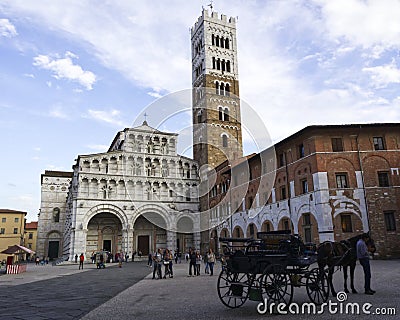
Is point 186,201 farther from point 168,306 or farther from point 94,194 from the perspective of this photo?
point 168,306

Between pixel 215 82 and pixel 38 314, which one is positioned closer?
pixel 38 314

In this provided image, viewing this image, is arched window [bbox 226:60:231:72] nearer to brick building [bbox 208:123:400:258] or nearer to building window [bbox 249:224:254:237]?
brick building [bbox 208:123:400:258]

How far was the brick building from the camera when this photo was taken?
2198 cm

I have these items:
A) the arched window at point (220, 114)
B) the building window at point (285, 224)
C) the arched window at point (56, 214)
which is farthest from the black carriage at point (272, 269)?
the arched window at point (56, 214)

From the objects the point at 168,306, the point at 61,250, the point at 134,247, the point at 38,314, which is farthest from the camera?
the point at 61,250

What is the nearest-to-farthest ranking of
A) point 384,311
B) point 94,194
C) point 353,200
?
point 384,311 → point 353,200 → point 94,194

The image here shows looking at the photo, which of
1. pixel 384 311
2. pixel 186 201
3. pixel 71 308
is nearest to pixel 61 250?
pixel 186 201

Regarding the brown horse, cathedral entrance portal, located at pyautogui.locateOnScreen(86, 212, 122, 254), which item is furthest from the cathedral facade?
the brown horse

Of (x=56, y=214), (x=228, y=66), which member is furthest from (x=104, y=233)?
(x=228, y=66)

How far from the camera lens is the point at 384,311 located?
6906 mm

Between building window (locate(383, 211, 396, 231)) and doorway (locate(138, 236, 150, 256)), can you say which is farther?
doorway (locate(138, 236, 150, 256))

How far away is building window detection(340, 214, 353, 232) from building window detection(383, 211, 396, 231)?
2.38 metres

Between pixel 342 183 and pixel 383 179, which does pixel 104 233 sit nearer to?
pixel 342 183

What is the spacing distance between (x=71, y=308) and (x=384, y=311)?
7.34m
